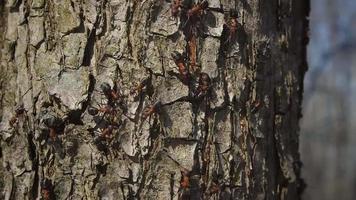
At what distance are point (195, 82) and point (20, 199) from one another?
0.59m

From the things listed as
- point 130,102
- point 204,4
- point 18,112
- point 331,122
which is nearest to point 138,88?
point 130,102

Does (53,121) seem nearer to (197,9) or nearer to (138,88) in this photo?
(138,88)

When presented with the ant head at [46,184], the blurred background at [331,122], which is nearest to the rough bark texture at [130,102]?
the ant head at [46,184]

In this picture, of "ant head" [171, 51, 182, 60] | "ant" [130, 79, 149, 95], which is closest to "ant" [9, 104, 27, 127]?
"ant" [130, 79, 149, 95]

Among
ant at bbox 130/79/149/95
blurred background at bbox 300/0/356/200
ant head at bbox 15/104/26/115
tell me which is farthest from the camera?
blurred background at bbox 300/0/356/200

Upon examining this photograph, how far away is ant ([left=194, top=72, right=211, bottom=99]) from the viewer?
1.49 meters

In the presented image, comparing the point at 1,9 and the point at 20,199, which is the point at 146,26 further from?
the point at 20,199

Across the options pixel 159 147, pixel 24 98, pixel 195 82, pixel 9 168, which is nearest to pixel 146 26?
pixel 195 82

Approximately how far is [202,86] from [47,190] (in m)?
0.49

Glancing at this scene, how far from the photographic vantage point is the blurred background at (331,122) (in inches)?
485

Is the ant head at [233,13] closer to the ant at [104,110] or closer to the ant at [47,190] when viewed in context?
the ant at [104,110]

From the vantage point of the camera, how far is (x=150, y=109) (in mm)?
1462

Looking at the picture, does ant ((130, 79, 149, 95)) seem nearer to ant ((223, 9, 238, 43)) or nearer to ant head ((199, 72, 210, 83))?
ant head ((199, 72, 210, 83))

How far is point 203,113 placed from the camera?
59.2 inches
